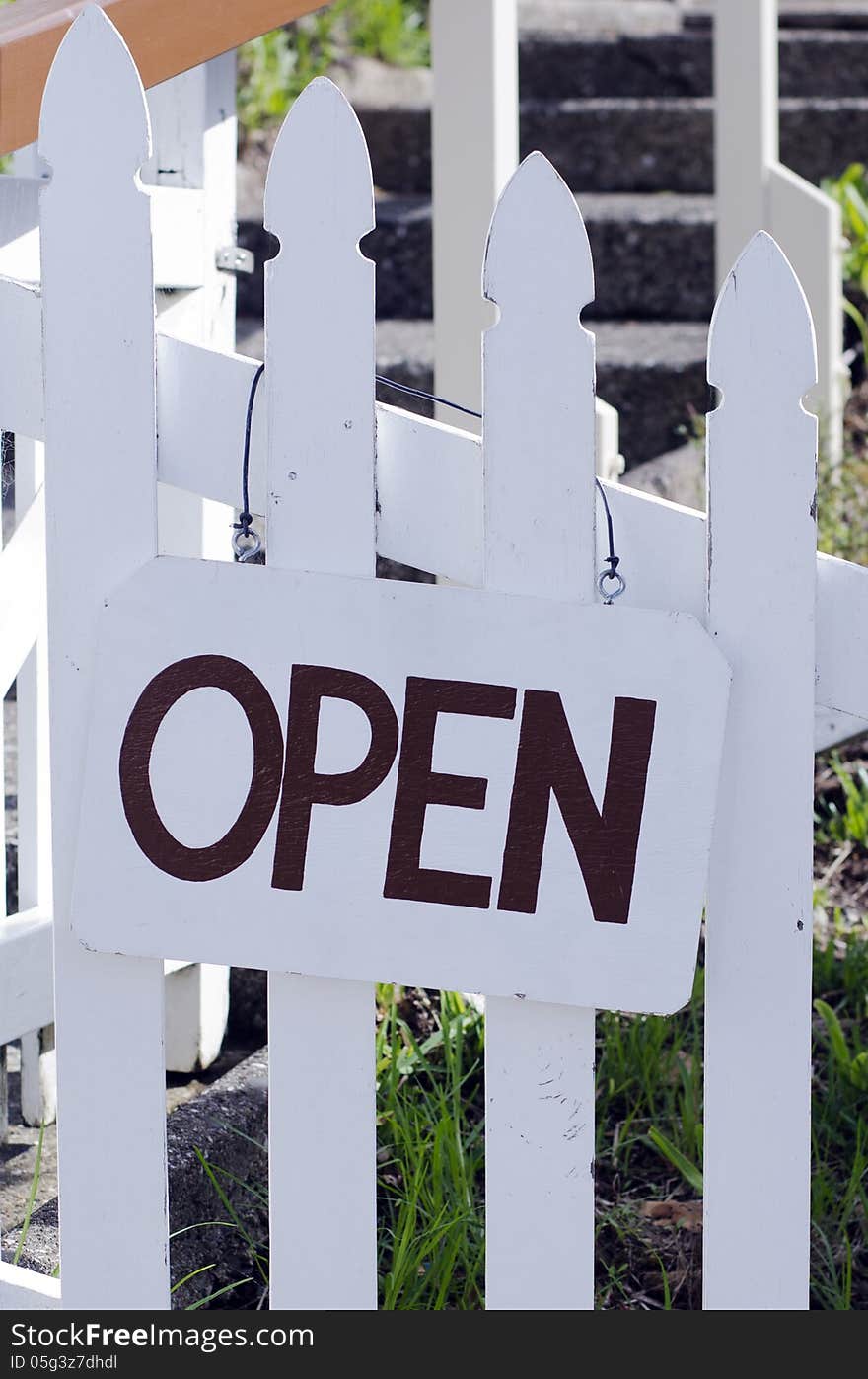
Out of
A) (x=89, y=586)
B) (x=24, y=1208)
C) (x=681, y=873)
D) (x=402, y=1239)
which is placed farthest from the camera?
(x=24, y=1208)

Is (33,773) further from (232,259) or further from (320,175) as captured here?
(320,175)

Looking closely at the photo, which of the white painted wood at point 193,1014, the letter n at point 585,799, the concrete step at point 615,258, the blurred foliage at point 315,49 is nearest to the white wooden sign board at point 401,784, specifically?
the letter n at point 585,799

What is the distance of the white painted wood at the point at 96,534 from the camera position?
1246 millimetres

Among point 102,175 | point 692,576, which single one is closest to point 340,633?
point 692,576

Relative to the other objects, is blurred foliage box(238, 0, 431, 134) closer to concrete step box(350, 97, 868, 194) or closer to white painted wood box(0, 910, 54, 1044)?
concrete step box(350, 97, 868, 194)

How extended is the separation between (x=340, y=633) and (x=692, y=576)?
292 millimetres

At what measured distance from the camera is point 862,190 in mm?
3924

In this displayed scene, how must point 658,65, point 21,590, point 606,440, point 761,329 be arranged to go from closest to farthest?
point 761,329
point 21,590
point 606,440
point 658,65

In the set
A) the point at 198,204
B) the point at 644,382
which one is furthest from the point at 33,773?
the point at 644,382

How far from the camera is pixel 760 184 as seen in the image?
3037mm

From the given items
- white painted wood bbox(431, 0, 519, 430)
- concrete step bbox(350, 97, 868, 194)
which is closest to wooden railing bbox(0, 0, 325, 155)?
white painted wood bbox(431, 0, 519, 430)

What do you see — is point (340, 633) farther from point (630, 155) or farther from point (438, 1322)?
point (630, 155)

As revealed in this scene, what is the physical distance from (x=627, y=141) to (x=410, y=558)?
3.23 metres

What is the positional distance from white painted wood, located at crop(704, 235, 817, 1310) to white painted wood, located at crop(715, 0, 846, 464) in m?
1.89
